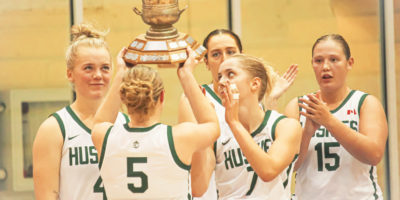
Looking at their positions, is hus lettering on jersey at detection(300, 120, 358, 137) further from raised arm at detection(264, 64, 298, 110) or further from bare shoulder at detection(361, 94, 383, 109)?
raised arm at detection(264, 64, 298, 110)

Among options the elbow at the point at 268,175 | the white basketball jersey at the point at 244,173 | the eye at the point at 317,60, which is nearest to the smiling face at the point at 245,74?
the white basketball jersey at the point at 244,173

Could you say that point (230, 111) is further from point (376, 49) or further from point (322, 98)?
point (376, 49)

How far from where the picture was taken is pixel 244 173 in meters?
2.86

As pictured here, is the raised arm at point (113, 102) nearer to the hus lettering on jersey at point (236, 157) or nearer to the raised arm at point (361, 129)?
the hus lettering on jersey at point (236, 157)

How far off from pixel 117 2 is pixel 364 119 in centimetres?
262

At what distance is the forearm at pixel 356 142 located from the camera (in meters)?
3.18

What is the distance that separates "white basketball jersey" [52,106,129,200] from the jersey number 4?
4.01ft

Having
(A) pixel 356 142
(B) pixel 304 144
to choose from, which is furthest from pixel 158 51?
(A) pixel 356 142

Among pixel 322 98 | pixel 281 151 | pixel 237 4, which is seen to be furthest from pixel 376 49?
pixel 281 151

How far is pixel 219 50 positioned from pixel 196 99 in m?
0.98

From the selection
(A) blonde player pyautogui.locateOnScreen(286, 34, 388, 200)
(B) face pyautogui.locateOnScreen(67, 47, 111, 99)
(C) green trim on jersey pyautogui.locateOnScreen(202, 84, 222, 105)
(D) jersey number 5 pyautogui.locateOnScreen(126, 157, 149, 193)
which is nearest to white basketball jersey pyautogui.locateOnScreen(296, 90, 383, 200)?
(A) blonde player pyautogui.locateOnScreen(286, 34, 388, 200)

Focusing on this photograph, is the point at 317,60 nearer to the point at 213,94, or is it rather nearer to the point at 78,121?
the point at 213,94

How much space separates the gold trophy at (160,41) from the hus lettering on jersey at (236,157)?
57 cm

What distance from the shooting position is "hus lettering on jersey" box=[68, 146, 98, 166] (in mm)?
2910
